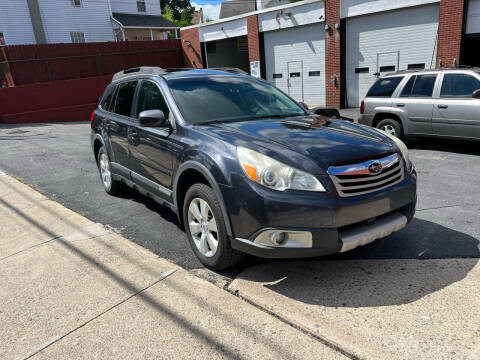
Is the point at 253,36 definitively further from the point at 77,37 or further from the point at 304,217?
the point at 304,217

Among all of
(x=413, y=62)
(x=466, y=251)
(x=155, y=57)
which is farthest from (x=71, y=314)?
(x=155, y=57)

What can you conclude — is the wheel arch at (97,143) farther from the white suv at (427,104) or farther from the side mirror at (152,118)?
the white suv at (427,104)

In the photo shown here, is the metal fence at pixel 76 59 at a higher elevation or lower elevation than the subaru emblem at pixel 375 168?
higher

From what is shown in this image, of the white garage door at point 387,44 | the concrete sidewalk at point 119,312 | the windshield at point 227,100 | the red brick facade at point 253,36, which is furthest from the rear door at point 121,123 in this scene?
the red brick facade at point 253,36

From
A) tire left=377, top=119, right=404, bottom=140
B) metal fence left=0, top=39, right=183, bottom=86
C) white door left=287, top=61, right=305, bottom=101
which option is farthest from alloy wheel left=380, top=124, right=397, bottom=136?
metal fence left=0, top=39, right=183, bottom=86

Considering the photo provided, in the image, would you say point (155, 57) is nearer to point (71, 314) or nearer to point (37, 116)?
point (37, 116)

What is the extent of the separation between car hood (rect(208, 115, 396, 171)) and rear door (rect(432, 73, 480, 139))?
4489mm

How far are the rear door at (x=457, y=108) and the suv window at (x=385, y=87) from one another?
103cm

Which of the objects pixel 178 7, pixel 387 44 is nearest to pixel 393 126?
pixel 387 44

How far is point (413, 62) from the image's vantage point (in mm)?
14328

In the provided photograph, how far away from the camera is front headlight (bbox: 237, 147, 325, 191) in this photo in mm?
2840

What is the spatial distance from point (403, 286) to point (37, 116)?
1773cm

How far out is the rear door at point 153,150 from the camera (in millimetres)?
3885

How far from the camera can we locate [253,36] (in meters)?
19.3
